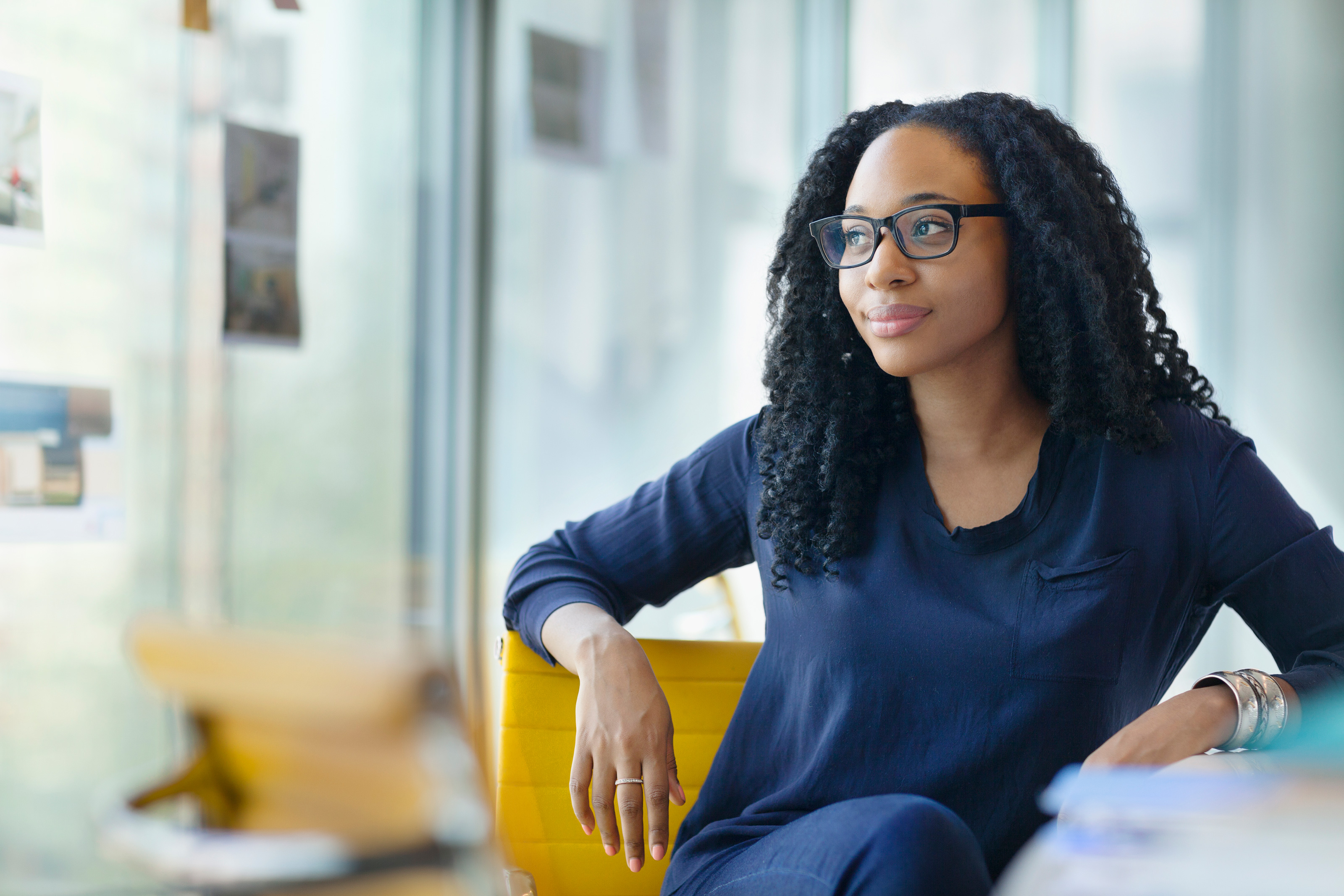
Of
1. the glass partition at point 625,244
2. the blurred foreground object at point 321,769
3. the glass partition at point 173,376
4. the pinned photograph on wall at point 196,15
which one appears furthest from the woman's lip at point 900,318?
the glass partition at point 625,244

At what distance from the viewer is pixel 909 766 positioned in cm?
103

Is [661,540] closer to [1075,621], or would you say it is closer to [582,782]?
[582,782]

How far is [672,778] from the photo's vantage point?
1.01 meters

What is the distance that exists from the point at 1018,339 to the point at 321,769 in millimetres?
826

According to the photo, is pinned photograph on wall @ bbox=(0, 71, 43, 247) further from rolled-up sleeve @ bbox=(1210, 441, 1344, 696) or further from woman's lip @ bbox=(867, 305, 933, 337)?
rolled-up sleeve @ bbox=(1210, 441, 1344, 696)

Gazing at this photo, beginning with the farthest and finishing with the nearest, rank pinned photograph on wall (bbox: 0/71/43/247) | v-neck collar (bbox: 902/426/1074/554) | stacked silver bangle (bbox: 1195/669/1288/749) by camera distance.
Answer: pinned photograph on wall (bbox: 0/71/43/247)
v-neck collar (bbox: 902/426/1074/554)
stacked silver bangle (bbox: 1195/669/1288/749)

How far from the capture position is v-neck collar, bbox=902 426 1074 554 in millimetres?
1061

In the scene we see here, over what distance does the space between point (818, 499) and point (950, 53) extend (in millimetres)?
2720

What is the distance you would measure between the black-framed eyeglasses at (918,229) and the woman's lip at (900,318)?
0.05 m

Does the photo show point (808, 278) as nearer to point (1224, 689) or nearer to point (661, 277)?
point (1224, 689)

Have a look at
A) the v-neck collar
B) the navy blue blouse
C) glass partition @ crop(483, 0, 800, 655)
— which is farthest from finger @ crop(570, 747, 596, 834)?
glass partition @ crop(483, 0, 800, 655)

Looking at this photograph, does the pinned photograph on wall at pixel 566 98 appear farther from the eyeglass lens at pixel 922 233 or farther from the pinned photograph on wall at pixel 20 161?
the eyeglass lens at pixel 922 233

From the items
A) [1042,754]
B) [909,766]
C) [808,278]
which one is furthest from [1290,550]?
[808,278]

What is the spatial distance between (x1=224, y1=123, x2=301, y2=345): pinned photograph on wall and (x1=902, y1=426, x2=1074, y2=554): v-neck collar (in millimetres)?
1870
